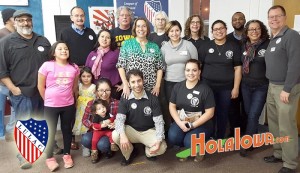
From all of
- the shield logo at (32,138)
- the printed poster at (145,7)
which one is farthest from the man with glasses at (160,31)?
the printed poster at (145,7)

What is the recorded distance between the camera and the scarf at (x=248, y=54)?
2.58 meters

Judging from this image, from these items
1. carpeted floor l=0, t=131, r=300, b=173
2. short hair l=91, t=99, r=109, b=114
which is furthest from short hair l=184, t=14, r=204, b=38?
carpeted floor l=0, t=131, r=300, b=173

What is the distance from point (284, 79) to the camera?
2258mm

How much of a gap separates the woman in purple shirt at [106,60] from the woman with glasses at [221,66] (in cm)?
91

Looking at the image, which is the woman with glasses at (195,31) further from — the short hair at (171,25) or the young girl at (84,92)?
the young girl at (84,92)

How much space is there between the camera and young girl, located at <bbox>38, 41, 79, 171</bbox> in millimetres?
2443

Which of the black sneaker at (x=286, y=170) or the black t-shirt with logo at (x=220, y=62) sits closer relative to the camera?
the black sneaker at (x=286, y=170)

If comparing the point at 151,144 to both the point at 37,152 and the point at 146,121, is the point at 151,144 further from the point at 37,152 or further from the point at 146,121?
the point at 37,152

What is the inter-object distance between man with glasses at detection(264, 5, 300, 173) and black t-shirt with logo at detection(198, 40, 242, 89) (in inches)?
14.5

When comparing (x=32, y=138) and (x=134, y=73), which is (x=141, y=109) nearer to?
(x=134, y=73)

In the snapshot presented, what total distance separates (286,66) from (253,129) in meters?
0.79

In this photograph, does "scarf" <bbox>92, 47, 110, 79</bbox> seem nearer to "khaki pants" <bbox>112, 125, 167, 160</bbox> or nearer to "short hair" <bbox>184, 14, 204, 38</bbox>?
"khaki pants" <bbox>112, 125, 167, 160</bbox>

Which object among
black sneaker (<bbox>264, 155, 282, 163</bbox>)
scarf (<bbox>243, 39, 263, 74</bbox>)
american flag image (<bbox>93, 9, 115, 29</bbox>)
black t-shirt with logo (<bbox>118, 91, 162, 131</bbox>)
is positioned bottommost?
black sneaker (<bbox>264, 155, 282, 163</bbox>)

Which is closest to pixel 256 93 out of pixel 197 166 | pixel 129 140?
pixel 197 166
